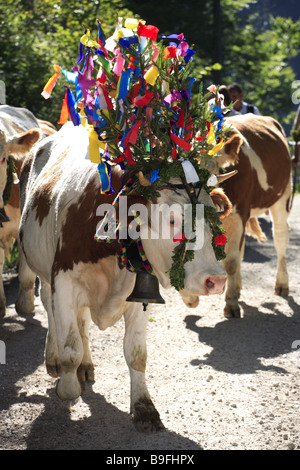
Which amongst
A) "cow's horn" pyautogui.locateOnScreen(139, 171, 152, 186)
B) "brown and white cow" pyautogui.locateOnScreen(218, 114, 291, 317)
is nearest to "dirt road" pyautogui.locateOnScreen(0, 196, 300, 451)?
"brown and white cow" pyautogui.locateOnScreen(218, 114, 291, 317)

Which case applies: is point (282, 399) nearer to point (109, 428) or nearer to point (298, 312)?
point (109, 428)

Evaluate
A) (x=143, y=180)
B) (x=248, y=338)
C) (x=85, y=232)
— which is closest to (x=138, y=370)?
(x=85, y=232)

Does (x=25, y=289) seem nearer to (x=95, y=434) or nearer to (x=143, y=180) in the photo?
(x=95, y=434)

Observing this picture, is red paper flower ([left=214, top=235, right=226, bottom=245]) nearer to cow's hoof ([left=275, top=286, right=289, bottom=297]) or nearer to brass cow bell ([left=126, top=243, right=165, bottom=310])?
brass cow bell ([left=126, top=243, right=165, bottom=310])

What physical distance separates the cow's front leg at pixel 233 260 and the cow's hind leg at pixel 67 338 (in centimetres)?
298

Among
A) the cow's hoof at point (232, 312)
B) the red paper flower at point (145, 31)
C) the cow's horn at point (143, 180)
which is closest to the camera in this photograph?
the cow's horn at point (143, 180)

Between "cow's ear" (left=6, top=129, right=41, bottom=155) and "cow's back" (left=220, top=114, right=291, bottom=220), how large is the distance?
200cm

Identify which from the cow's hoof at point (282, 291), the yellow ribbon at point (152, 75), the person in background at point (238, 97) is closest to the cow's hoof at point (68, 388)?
the yellow ribbon at point (152, 75)

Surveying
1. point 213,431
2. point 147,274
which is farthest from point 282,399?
point 147,274

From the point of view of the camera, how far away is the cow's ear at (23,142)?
618 cm

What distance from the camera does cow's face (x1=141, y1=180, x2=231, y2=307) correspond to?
382cm

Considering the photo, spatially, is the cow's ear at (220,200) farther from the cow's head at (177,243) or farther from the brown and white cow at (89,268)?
the cow's head at (177,243)

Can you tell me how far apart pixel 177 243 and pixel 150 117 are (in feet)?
2.38

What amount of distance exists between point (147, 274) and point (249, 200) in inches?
131
